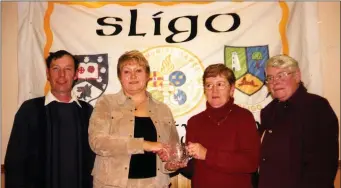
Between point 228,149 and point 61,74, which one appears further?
point 61,74

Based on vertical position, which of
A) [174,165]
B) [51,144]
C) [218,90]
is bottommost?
[174,165]

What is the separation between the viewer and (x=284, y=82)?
1.85 m

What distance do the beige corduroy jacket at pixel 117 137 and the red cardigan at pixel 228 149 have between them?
262mm

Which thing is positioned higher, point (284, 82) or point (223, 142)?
point (284, 82)

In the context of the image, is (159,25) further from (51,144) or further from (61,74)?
(51,144)

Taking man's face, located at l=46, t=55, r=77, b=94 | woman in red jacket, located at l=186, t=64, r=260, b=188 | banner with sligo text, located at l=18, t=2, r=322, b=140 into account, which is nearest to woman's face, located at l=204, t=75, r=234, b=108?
woman in red jacket, located at l=186, t=64, r=260, b=188

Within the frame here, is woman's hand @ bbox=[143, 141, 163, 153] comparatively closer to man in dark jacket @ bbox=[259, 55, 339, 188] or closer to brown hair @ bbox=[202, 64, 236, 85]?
brown hair @ bbox=[202, 64, 236, 85]

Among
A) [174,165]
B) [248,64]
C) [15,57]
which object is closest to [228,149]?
[174,165]

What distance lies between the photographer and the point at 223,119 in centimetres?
184

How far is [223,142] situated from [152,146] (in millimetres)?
454

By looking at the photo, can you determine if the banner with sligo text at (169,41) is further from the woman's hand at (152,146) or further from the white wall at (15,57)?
the woman's hand at (152,146)

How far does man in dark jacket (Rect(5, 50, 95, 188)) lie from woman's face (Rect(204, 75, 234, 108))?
3.23 ft

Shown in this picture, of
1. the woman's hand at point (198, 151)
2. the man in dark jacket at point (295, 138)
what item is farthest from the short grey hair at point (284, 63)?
the woman's hand at point (198, 151)

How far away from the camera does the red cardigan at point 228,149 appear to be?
1.72 m
